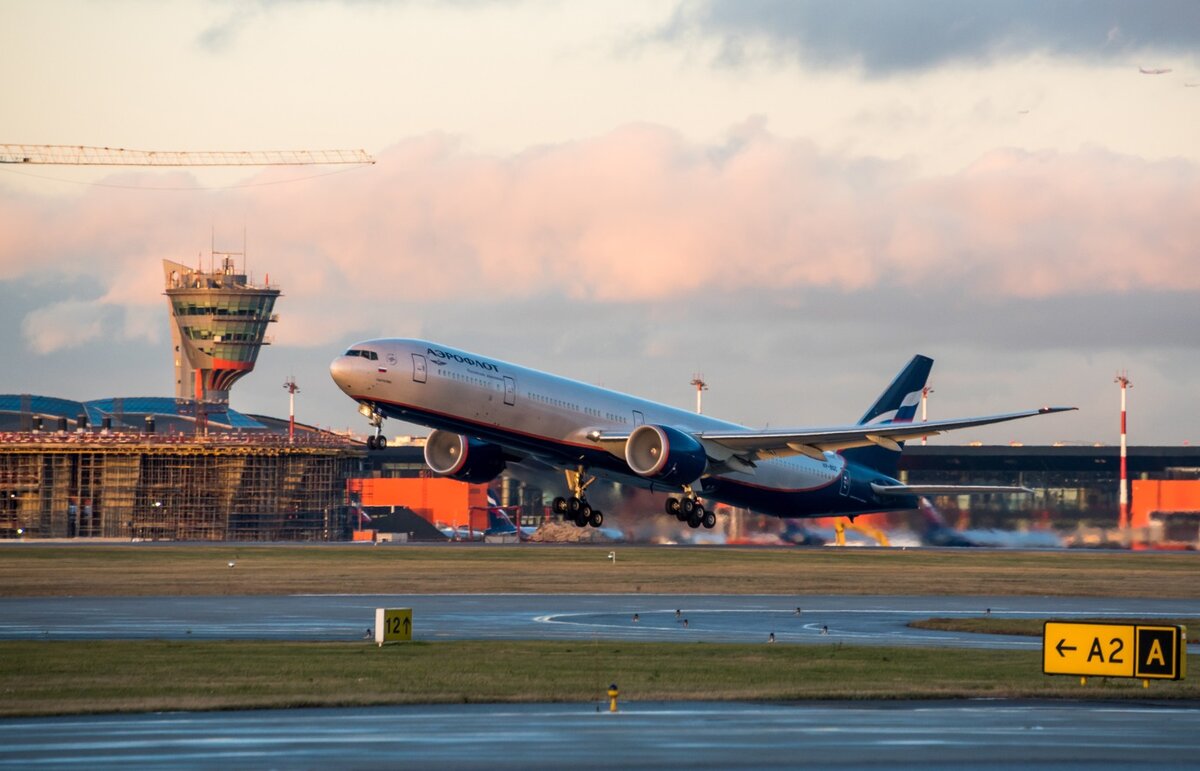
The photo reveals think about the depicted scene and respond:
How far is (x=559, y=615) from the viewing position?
55.2 metres

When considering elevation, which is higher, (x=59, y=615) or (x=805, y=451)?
(x=805, y=451)

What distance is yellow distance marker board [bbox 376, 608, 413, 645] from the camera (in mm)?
43344

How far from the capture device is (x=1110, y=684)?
3528 cm

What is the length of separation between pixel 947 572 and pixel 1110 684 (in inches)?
1954

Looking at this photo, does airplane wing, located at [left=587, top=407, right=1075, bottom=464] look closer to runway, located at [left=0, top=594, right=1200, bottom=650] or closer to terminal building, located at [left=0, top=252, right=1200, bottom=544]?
runway, located at [left=0, top=594, right=1200, bottom=650]

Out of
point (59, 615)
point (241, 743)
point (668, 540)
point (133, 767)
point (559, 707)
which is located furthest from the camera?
point (668, 540)

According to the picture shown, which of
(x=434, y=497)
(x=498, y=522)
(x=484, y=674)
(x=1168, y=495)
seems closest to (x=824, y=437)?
(x=484, y=674)

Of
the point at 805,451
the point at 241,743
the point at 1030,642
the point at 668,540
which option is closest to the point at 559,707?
the point at 241,743

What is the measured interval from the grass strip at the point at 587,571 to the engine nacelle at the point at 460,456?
7.11 meters

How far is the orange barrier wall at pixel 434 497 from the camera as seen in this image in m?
154

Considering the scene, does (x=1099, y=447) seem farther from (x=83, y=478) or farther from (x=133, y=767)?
(x=133, y=767)

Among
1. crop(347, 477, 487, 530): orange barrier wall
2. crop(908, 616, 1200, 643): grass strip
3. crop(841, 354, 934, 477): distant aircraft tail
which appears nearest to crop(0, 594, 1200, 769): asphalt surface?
crop(908, 616, 1200, 643): grass strip

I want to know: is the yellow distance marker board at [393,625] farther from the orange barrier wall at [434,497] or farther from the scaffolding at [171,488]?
the scaffolding at [171,488]

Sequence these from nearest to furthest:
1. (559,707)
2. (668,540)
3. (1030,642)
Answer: (559,707), (1030,642), (668,540)
